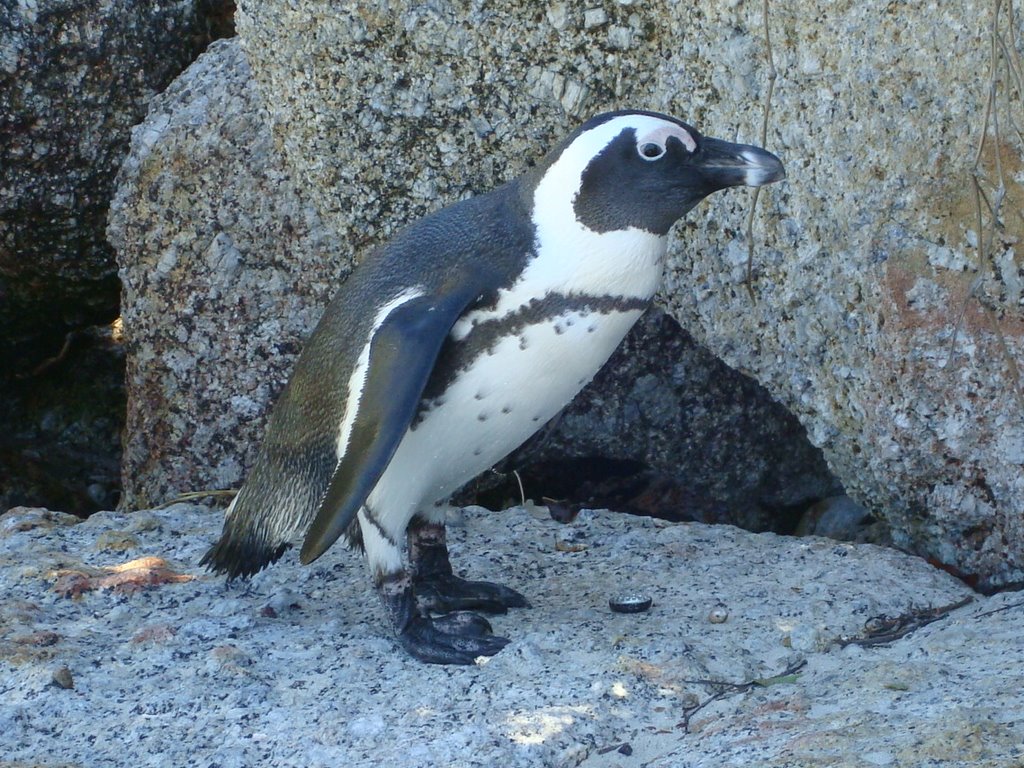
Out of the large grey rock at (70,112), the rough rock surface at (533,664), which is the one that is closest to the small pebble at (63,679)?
the rough rock surface at (533,664)

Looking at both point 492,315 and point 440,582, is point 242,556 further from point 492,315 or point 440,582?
point 492,315

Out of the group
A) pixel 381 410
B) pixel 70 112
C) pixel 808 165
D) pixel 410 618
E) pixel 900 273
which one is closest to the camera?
pixel 381 410

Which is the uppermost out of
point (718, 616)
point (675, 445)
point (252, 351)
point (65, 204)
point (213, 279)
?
point (65, 204)

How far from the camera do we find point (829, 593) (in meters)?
2.46

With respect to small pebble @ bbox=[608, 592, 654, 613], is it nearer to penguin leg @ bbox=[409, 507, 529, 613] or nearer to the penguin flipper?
penguin leg @ bbox=[409, 507, 529, 613]

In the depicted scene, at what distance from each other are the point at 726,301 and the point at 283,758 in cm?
129

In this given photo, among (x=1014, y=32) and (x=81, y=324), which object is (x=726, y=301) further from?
(x=81, y=324)

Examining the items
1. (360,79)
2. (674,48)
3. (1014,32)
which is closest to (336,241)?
(360,79)

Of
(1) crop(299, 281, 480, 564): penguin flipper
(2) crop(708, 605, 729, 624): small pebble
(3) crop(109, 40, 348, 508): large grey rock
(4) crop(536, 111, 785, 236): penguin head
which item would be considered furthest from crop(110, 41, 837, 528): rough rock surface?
(1) crop(299, 281, 480, 564): penguin flipper

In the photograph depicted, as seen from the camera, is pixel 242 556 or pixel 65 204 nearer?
pixel 242 556

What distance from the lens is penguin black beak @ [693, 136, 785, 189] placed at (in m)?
2.20

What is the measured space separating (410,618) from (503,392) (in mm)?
409

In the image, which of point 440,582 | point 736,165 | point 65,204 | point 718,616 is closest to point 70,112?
point 65,204

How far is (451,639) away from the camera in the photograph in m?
2.27
